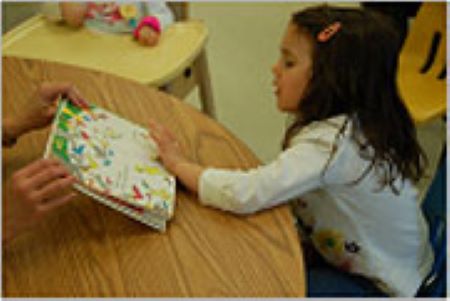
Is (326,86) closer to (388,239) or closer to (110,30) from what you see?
(388,239)

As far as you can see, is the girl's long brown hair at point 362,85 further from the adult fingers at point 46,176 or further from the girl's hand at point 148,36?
the girl's hand at point 148,36

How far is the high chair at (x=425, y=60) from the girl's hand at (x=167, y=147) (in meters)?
0.93

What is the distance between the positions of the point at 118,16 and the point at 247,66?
865mm

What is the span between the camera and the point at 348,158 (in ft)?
2.89

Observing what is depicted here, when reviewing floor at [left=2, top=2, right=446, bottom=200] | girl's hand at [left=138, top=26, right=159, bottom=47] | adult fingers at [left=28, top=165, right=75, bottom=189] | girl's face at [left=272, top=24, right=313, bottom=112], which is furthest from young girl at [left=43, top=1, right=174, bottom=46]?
adult fingers at [left=28, top=165, right=75, bottom=189]

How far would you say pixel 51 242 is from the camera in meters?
0.74

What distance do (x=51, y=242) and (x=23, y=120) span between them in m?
0.23

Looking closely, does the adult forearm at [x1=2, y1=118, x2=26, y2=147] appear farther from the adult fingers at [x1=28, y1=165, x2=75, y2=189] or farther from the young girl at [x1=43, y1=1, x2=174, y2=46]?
the young girl at [x1=43, y1=1, x2=174, y2=46]

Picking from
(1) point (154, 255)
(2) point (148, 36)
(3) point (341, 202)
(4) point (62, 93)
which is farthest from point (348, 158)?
(2) point (148, 36)

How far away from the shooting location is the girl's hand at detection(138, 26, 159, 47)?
1477mm

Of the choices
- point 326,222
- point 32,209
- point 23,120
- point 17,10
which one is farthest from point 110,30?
point 32,209

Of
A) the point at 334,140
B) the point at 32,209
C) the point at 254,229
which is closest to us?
the point at 32,209

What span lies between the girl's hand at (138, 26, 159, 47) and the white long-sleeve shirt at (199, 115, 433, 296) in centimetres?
68

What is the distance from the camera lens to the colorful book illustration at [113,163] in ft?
2.40
